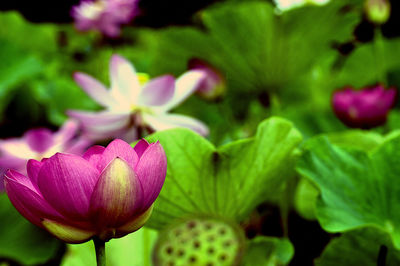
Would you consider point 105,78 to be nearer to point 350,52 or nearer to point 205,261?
point 350,52

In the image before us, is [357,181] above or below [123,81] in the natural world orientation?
below

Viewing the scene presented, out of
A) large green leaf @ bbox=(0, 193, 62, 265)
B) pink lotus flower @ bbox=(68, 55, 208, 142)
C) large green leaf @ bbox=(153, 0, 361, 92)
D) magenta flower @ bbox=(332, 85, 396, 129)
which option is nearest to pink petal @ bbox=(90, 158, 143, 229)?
pink lotus flower @ bbox=(68, 55, 208, 142)

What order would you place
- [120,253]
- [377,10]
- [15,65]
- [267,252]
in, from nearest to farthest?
[267,252] < [120,253] < [377,10] < [15,65]

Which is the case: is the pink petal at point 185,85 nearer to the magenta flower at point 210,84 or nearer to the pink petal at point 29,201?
the magenta flower at point 210,84

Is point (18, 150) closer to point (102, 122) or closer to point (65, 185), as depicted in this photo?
point (102, 122)

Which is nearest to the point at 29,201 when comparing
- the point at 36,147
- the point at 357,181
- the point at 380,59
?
the point at 357,181

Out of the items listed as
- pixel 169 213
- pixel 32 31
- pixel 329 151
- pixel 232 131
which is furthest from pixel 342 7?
pixel 32 31

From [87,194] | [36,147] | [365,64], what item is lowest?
[365,64]
